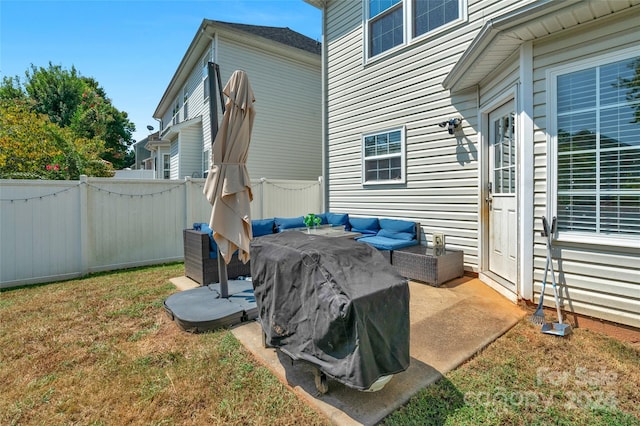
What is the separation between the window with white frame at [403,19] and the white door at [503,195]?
2156 millimetres

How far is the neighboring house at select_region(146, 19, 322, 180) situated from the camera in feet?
31.1

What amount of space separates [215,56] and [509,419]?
34.7ft

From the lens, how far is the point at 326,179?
26.9 ft

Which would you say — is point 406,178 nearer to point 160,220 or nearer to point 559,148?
point 559,148

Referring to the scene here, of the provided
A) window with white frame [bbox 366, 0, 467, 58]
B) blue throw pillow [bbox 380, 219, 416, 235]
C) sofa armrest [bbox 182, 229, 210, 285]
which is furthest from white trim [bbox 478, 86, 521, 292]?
sofa armrest [bbox 182, 229, 210, 285]

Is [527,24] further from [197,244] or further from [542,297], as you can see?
[197,244]

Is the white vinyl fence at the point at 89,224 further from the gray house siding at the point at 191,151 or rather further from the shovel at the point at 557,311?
the shovel at the point at 557,311

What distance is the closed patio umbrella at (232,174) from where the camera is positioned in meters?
3.35

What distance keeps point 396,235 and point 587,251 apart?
304 cm

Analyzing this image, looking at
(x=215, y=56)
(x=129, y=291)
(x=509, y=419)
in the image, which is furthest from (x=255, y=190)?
(x=509, y=419)

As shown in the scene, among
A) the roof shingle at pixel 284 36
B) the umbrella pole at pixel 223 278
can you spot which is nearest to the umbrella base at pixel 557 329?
the umbrella pole at pixel 223 278

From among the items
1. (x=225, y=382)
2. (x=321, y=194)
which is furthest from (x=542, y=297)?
(x=321, y=194)

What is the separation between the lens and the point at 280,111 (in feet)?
34.1

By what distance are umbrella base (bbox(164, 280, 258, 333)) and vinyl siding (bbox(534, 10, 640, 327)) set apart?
11.7 ft
